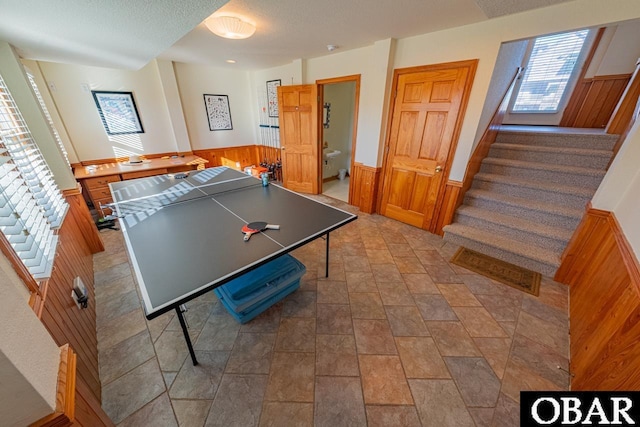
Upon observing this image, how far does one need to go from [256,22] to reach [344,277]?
8.94ft

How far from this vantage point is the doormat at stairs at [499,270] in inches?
87.0

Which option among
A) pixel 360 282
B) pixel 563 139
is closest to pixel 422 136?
pixel 563 139

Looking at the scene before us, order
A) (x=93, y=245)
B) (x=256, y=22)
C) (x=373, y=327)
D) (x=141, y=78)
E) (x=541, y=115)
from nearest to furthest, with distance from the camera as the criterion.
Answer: (x=373, y=327), (x=256, y=22), (x=93, y=245), (x=141, y=78), (x=541, y=115)

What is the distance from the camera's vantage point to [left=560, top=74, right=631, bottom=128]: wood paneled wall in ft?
12.3

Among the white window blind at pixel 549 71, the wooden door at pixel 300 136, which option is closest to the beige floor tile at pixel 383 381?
the wooden door at pixel 300 136

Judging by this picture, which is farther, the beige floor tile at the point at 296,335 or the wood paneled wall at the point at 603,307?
the beige floor tile at the point at 296,335

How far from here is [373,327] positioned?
5.90ft

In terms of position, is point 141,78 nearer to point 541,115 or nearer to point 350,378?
point 350,378

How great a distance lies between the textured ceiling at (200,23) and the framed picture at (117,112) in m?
0.81

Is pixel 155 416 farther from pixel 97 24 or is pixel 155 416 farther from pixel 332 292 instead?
pixel 97 24

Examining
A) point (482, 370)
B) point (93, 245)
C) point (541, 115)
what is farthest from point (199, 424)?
point (541, 115)

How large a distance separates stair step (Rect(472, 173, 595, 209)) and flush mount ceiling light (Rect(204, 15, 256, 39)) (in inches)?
126

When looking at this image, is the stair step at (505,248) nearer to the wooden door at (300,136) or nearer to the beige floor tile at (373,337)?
the beige floor tile at (373,337)

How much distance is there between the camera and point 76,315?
1.47 meters
